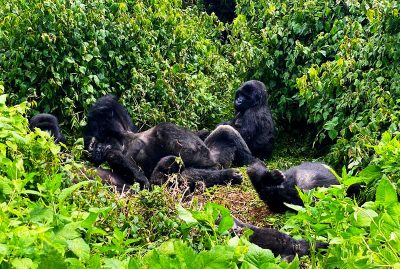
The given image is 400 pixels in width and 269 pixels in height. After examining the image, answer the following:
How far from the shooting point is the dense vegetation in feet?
Result: 12.1

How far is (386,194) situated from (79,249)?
1262 millimetres

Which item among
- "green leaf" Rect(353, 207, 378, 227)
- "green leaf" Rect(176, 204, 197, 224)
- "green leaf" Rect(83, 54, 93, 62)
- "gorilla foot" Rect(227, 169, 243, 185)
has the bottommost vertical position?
"gorilla foot" Rect(227, 169, 243, 185)

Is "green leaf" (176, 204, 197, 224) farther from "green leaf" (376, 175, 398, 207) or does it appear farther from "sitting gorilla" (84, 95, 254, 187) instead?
"sitting gorilla" (84, 95, 254, 187)

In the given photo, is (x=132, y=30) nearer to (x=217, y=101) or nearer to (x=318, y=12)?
(x=217, y=101)

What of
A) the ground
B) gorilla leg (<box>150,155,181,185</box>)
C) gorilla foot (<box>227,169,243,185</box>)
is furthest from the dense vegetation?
gorilla foot (<box>227,169,243,185</box>)

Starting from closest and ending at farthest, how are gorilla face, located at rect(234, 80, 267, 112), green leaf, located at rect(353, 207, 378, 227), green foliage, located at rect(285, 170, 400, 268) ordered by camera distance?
green foliage, located at rect(285, 170, 400, 268) < green leaf, located at rect(353, 207, 378, 227) < gorilla face, located at rect(234, 80, 267, 112)

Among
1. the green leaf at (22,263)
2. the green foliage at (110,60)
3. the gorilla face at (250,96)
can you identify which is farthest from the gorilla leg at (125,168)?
the green leaf at (22,263)

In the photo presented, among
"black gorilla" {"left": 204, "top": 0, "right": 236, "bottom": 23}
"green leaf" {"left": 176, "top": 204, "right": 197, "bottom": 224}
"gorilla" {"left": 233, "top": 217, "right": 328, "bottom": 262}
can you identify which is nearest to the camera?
"green leaf" {"left": 176, "top": 204, "right": 197, "bottom": 224}

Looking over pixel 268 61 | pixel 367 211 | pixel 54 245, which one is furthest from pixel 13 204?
pixel 268 61

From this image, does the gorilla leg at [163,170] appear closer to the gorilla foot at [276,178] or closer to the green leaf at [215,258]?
the gorilla foot at [276,178]

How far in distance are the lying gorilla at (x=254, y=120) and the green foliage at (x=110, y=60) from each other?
21.7 inches

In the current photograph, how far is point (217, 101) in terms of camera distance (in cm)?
857

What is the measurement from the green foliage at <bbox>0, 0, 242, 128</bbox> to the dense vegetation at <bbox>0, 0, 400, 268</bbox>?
0.02 metres

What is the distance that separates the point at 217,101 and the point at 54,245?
246 inches
